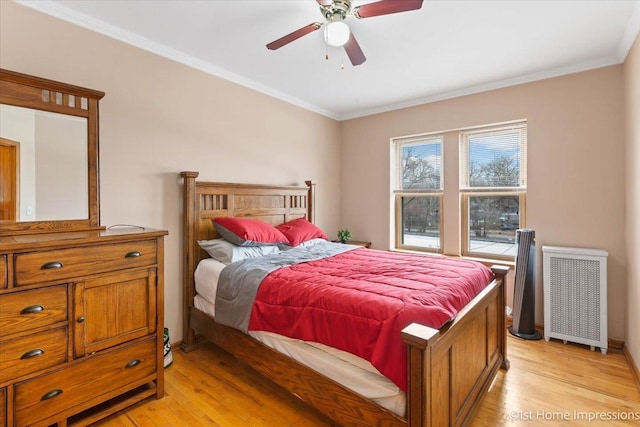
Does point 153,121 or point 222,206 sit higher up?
point 153,121

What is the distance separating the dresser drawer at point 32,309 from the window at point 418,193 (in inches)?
146

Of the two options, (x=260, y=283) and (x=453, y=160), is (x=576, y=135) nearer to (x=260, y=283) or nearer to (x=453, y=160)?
(x=453, y=160)

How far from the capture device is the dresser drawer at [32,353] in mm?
1481

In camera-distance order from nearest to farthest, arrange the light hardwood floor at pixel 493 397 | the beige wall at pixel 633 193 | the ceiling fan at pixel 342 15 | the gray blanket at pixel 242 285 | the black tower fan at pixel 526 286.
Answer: the ceiling fan at pixel 342 15
the light hardwood floor at pixel 493 397
the gray blanket at pixel 242 285
the beige wall at pixel 633 193
the black tower fan at pixel 526 286

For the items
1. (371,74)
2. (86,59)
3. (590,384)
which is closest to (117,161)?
(86,59)

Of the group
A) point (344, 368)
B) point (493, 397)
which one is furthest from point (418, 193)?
point (344, 368)

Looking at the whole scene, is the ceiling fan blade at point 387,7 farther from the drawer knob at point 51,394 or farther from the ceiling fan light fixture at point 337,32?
the drawer knob at point 51,394

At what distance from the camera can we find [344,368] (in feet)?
5.30

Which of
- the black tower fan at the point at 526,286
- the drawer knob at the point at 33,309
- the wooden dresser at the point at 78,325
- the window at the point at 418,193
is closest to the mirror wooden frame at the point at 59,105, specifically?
the wooden dresser at the point at 78,325

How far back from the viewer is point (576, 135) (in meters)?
3.00

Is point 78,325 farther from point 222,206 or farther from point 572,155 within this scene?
point 572,155

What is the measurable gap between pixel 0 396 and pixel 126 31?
2.45 metres

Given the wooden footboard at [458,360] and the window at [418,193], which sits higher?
the window at [418,193]

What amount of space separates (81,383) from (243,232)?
4.74ft
